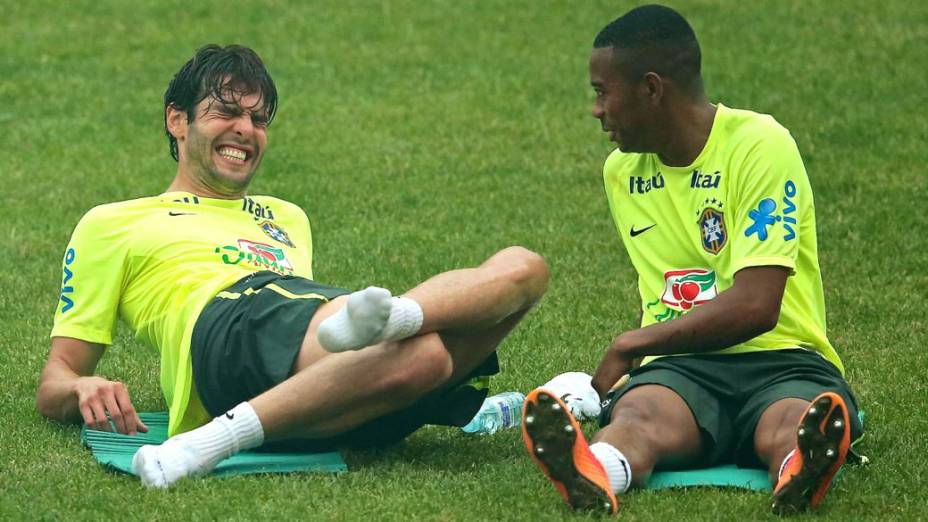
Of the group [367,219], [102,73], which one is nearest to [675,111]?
[367,219]

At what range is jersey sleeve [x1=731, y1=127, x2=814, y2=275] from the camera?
552 centimetres

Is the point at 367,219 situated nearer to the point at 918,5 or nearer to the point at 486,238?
the point at 486,238

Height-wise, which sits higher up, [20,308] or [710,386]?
[710,386]

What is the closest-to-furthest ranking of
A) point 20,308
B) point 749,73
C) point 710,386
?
point 710,386 → point 20,308 → point 749,73

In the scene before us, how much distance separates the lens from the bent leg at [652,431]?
535cm

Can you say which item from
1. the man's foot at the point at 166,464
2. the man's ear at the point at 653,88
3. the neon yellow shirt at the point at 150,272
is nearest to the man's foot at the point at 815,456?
the man's ear at the point at 653,88

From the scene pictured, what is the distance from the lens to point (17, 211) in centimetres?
1034

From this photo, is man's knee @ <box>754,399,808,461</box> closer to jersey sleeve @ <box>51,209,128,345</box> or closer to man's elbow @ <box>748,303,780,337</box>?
man's elbow @ <box>748,303,780,337</box>

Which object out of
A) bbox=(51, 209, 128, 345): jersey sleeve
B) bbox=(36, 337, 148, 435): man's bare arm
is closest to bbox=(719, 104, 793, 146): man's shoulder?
bbox=(51, 209, 128, 345): jersey sleeve

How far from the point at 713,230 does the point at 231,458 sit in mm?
1937

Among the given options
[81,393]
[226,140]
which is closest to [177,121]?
[226,140]

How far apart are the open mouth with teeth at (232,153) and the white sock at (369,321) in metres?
1.43

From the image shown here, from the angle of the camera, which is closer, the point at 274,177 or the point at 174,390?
the point at 174,390

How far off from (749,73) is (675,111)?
8.19 metres
